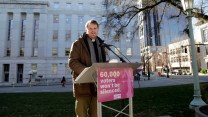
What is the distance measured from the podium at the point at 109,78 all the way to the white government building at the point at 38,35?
46992 millimetres

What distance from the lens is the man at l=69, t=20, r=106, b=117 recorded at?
A: 3571 mm

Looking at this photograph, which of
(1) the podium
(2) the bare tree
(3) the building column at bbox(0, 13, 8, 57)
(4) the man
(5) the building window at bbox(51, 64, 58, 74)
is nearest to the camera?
(1) the podium

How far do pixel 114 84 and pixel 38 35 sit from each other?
52169mm

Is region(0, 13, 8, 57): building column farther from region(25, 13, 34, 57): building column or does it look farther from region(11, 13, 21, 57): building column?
region(25, 13, 34, 57): building column

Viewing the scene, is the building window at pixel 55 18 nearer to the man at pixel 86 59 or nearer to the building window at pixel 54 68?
the building window at pixel 54 68

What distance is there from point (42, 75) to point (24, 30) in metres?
12.4

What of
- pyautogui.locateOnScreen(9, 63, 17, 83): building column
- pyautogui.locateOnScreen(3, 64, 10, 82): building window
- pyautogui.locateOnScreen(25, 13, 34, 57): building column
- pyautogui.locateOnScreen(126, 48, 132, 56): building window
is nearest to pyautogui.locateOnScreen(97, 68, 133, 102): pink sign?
pyautogui.locateOnScreen(25, 13, 34, 57): building column

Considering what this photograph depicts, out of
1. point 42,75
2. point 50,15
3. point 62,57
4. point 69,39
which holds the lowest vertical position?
point 42,75

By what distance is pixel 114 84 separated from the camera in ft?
10.6

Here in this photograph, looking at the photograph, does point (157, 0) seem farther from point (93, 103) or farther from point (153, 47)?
point (153, 47)

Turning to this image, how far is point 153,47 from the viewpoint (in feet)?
379

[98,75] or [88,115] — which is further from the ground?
[98,75]

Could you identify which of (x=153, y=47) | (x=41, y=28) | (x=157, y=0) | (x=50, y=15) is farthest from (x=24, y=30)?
(x=153, y=47)

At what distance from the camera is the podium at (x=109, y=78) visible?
300cm
